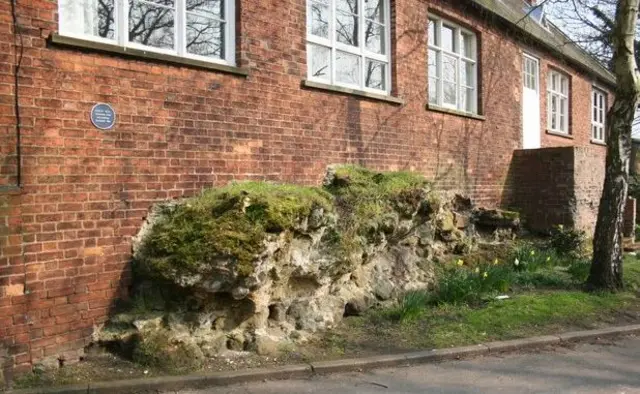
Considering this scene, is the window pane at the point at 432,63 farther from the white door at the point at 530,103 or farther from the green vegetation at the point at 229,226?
the green vegetation at the point at 229,226

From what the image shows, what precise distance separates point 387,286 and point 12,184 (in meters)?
4.81

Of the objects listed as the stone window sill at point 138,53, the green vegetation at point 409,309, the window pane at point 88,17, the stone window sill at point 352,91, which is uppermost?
the window pane at point 88,17

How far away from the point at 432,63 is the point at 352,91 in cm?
315

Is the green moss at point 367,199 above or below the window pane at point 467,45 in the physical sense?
below

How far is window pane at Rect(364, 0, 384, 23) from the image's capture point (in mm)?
9992

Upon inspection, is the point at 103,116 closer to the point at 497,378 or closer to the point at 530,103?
the point at 497,378

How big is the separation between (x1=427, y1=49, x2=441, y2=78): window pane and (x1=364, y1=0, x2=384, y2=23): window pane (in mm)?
1699

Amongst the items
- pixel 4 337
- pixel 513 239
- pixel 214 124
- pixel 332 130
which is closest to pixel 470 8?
pixel 513 239

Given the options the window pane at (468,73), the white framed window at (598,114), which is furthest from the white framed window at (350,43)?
the white framed window at (598,114)

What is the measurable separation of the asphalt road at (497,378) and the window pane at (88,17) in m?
3.57

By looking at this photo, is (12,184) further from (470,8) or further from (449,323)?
(470,8)

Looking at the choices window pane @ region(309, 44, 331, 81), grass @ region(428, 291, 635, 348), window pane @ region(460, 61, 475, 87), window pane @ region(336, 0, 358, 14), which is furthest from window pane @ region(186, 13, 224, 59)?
window pane @ region(460, 61, 475, 87)

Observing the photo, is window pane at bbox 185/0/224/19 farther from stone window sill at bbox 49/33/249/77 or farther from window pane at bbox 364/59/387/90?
window pane at bbox 364/59/387/90

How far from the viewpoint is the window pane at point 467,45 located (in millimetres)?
12904
